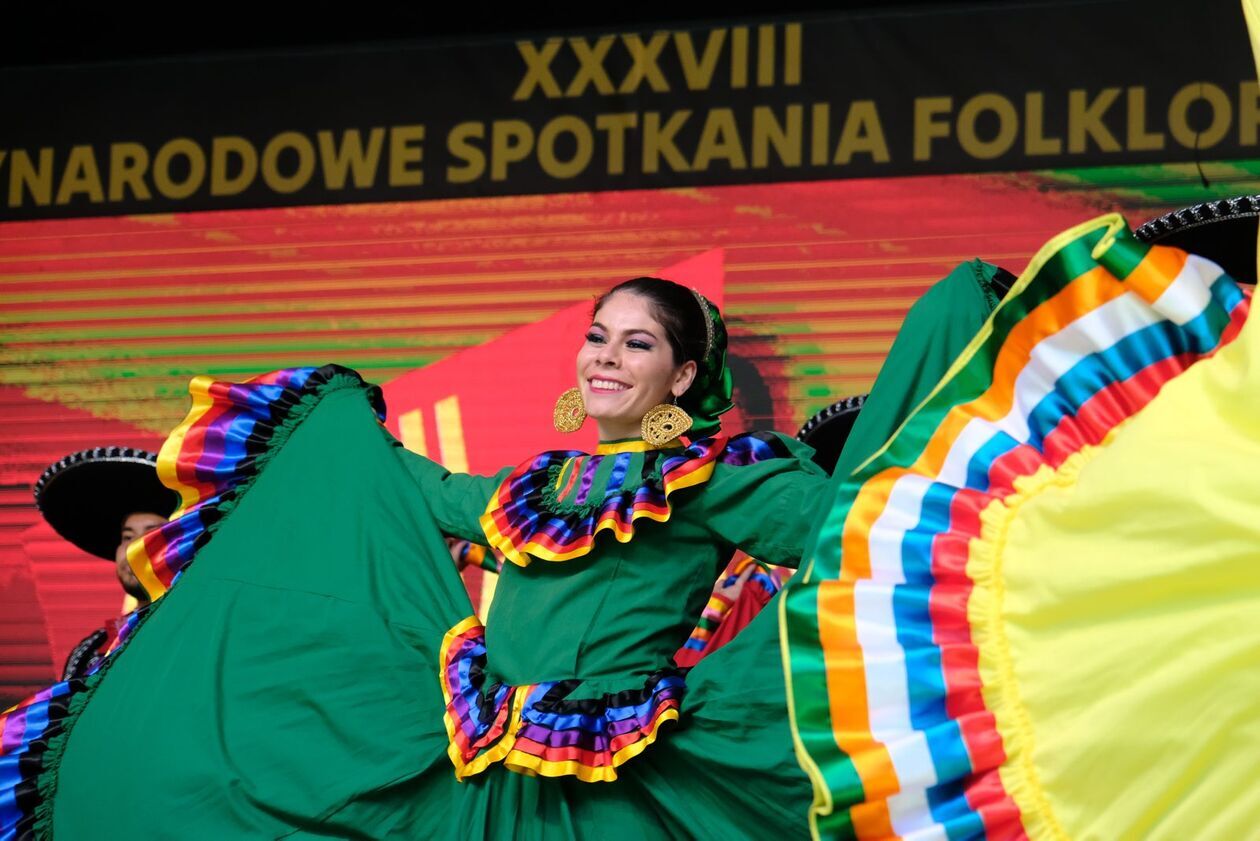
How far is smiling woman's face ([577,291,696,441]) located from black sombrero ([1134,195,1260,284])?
711mm

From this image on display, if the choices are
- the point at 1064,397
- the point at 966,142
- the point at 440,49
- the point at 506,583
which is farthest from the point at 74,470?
the point at 1064,397

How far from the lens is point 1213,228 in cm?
220

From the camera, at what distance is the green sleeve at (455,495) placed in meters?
2.50

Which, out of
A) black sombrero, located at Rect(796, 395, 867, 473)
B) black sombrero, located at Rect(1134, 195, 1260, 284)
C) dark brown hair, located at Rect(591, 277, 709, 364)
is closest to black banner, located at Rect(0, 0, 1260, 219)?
black sombrero, located at Rect(796, 395, 867, 473)

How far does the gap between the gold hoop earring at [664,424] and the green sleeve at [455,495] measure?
241mm

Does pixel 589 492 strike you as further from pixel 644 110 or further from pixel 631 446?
pixel 644 110

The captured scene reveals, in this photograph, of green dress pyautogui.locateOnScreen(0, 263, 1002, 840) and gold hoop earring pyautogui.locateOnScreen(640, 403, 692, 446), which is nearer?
green dress pyautogui.locateOnScreen(0, 263, 1002, 840)

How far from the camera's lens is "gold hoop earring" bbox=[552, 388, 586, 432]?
258cm

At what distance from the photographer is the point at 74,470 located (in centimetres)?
376

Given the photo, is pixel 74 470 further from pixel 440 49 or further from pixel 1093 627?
pixel 1093 627

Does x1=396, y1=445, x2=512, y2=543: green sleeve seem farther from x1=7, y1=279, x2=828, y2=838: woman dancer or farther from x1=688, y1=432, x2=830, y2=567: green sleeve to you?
x1=688, y1=432, x2=830, y2=567: green sleeve

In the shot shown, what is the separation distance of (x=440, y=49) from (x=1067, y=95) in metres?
1.60

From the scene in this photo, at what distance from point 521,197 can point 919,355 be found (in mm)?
2487

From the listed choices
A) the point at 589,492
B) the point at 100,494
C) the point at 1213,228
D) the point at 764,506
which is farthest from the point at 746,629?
the point at 100,494
